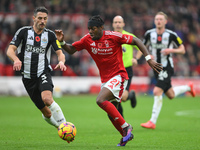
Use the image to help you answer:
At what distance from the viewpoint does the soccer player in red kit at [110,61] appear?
6723 millimetres

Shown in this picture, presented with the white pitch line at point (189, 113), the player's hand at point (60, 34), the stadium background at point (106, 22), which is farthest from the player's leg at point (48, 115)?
the stadium background at point (106, 22)

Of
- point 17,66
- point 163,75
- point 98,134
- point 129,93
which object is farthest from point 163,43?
point 17,66

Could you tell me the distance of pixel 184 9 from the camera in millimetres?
28797

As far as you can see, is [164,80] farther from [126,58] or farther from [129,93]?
[126,58]

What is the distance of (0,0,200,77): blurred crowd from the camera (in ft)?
73.1

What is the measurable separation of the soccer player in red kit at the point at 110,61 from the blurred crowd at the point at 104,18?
48.0 ft

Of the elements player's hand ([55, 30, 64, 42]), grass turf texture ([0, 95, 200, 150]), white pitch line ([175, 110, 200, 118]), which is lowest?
white pitch line ([175, 110, 200, 118])

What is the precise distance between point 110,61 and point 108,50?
217mm

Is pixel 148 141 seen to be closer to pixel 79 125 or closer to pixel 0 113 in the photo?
pixel 79 125

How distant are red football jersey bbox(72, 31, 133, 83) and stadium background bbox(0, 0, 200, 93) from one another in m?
14.6

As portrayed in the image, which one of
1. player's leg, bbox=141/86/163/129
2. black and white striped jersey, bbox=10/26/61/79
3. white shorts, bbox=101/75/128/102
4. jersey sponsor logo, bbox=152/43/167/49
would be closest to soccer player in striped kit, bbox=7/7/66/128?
black and white striped jersey, bbox=10/26/61/79

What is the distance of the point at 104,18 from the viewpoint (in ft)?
84.5

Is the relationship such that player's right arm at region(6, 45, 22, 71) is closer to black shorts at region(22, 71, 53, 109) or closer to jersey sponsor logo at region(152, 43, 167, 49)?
black shorts at region(22, 71, 53, 109)

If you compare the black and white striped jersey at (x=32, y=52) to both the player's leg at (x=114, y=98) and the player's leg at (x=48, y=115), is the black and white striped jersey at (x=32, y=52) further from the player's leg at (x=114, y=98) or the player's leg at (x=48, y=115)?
the player's leg at (x=114, y=98)
